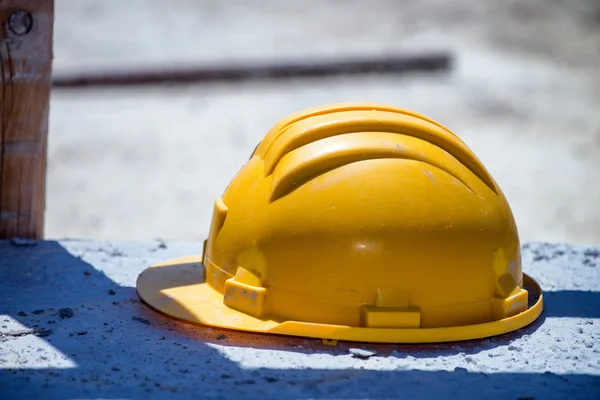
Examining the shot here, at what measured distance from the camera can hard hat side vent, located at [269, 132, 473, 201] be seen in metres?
3.23

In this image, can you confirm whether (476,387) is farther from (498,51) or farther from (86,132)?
(498,51)

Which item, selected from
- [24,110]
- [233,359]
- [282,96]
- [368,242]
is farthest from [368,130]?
[282,96]

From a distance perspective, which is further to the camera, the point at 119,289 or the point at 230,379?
the point at 119,289

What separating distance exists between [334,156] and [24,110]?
6.43 ft

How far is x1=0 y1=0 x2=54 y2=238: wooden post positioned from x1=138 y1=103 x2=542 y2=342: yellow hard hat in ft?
4.69

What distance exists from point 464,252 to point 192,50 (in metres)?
10.9

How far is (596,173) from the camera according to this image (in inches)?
371

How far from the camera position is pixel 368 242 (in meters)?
3.13

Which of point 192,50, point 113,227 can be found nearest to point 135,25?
point 192,50

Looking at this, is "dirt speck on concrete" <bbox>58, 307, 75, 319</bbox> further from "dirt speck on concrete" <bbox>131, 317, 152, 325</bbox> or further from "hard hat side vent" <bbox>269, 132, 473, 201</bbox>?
"hard hat side vent" <bbox>269, 132, 473, 201</bbox>

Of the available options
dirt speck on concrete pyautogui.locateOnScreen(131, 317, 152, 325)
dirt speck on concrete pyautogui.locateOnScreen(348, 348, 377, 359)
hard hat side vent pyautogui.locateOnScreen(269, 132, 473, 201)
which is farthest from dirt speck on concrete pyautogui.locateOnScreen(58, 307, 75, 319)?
dirt speck on concrete pyautogui.locateOnScreen(348, 348, 377, 359)

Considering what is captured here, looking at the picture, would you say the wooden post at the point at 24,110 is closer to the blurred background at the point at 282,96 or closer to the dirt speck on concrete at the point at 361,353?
the dirt speck on concrete at the point at 361,353

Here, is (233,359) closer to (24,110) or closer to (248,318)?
(248,318)

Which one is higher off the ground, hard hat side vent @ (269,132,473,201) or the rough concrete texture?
hard hat side vent @ (269,132,473,201)
